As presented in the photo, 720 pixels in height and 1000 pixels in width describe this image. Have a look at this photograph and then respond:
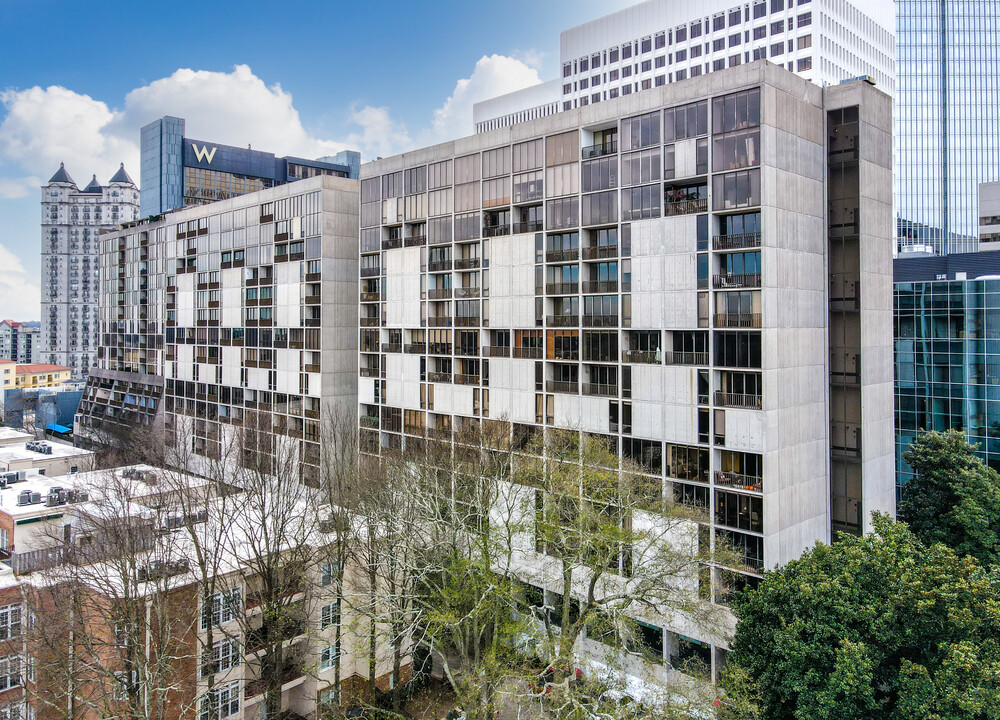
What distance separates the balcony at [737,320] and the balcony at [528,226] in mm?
15217

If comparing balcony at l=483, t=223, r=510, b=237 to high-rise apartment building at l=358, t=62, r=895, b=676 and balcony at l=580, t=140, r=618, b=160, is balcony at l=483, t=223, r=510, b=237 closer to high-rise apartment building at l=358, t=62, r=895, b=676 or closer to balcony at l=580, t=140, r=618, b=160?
high-rise apartment building at l=358, t=62, r=895, b=676

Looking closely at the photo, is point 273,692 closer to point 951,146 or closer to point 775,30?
point 775,30

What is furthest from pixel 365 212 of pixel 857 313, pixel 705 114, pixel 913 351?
pixel 913 351

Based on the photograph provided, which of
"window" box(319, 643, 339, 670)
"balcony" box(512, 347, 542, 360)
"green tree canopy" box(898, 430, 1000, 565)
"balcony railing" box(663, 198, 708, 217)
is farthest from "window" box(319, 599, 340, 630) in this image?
"green tree canopy" box(898, 430, 1000, 565)

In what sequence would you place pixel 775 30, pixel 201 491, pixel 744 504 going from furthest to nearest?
1. pixel 775 30
2. pixel 201 491
3. pixel 744 504

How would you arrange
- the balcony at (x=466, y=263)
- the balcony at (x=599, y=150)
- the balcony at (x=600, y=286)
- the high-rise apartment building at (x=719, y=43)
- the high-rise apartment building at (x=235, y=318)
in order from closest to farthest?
the balcony at (x=600, y=286), the balcony at (x=599, y=150), the balcony at (x=466, y=263), the high-rise apartment building at (x=235, y=318), the high-rise apartment building at (x=719, y=43)

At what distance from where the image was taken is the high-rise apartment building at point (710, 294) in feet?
129

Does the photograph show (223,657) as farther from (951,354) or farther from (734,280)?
(951,354)

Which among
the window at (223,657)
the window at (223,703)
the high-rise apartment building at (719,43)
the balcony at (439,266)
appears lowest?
the window at (223,703)

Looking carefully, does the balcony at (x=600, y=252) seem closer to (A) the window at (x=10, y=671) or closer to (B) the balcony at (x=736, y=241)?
(B) the balcony at (x=736, y=241)

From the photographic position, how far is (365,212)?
62.0 metres

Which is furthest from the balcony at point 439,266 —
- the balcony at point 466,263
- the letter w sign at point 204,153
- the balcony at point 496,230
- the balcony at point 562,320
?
the letter w sign at point 204,153

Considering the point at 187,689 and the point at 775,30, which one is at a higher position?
the point at 775,30

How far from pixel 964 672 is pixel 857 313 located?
1000 inches
